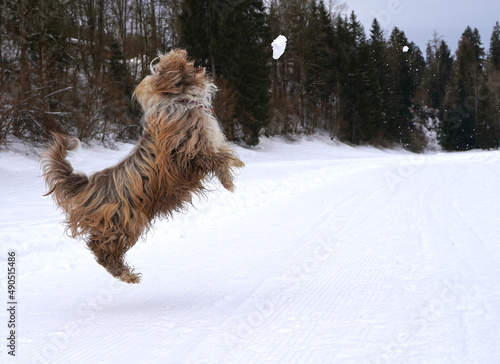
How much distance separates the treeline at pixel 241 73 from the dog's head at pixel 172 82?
13077 millimetres

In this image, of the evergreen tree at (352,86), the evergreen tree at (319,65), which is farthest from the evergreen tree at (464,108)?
the evergreen tree at (319,65)

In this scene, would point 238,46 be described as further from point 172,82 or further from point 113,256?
A: point 113,256

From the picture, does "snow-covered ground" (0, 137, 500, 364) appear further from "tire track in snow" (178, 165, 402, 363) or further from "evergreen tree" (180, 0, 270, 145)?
"evergreen tree" (180, 0, 270, 145)

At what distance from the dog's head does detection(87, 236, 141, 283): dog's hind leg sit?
4.26 feet

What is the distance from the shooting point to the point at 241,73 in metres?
29.8

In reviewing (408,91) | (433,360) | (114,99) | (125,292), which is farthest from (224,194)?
(408,91)

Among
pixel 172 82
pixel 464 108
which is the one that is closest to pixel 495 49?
pixel 464 108

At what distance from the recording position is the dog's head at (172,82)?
4.17m

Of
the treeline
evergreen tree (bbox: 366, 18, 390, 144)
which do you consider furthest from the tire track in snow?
evergreen tree (bbox: 366, 18, 390, 144)

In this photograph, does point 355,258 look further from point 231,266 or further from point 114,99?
point 114,99

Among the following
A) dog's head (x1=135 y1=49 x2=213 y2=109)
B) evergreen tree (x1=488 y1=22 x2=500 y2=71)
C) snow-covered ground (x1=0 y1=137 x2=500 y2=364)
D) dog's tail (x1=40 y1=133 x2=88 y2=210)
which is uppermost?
evergreen tree (x1=488 y1=22 x2=500 y2=71)

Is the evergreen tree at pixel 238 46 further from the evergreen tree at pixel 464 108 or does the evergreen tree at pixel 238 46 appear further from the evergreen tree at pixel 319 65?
the evergreen tree at pixel 464 108

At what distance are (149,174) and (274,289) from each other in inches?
58.8

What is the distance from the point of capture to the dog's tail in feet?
13.2
